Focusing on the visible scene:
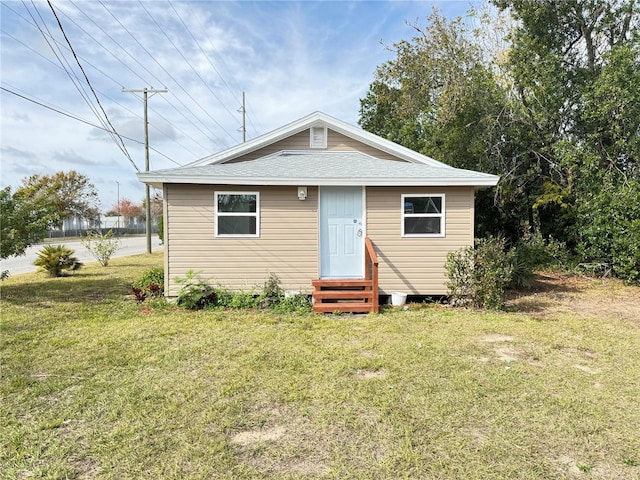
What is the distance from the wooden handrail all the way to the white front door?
0.61ft

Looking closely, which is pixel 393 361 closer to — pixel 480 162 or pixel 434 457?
pixel 434 457

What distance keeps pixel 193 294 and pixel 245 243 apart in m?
1.40

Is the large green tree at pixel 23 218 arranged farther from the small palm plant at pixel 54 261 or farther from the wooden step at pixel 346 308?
the wooden step at pixel 346 308

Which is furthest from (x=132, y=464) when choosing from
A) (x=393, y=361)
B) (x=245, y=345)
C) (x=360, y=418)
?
(x=393, y=361)

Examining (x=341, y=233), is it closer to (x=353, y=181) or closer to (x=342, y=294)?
(x=353, y=181)

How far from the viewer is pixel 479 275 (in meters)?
6.87

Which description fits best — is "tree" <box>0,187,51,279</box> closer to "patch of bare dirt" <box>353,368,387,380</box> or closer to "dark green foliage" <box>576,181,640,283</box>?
"patch of bare dirt" <box>353,368,387,380</box>

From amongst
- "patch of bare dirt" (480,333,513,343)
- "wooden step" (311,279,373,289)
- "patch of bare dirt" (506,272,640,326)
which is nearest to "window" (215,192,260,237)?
"wooden step" (311,279,373,289)

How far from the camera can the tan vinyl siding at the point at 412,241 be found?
24.6 feet

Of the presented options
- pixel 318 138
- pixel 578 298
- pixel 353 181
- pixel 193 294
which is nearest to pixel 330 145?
pixel 318 138

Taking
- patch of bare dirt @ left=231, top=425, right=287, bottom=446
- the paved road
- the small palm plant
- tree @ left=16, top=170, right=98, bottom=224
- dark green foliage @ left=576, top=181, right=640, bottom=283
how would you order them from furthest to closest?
tree @ left=16, top=170, right=98, bottom=224 → the paved road → the small palm plant → dark green foliage @ left=576, top=181, right=640, bottom=283 → patch of bare dirt @ left=231, top=425, right=287, bottom=446

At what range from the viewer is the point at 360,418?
9.93ft

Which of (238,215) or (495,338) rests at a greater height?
(238,215)

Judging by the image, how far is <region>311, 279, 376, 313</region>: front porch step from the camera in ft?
22.0
